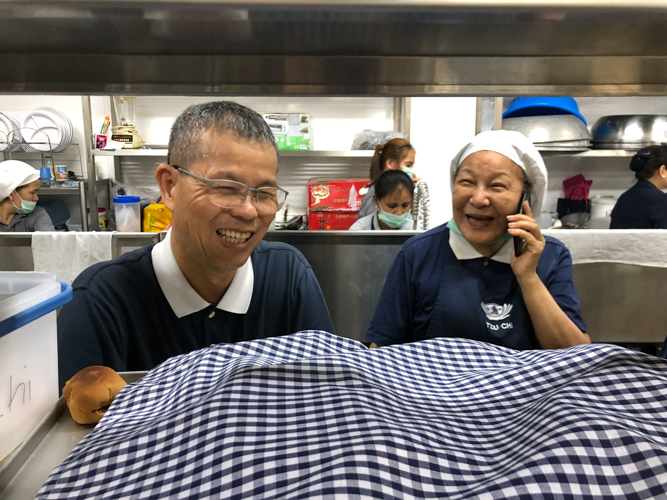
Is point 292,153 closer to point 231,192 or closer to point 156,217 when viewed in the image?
point 156,217

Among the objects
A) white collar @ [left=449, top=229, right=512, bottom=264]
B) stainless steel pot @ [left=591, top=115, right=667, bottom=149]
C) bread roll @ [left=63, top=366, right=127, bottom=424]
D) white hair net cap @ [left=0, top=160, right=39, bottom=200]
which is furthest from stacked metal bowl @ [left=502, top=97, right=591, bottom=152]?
white hair net cap @ [left=0, top=160, right=39, bottom=200]

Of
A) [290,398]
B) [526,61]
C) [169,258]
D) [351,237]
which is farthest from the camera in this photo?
[351,237]

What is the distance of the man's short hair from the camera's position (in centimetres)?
86

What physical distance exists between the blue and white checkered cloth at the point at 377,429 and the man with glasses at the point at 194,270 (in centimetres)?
48

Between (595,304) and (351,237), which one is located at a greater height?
(351,237)

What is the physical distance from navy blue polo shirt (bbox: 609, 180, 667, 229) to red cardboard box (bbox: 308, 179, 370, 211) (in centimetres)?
166

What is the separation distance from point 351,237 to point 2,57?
1.37 m

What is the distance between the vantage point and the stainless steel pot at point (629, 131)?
285 cm

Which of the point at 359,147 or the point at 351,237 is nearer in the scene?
the point at 351,237

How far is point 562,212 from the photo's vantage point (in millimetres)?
3619

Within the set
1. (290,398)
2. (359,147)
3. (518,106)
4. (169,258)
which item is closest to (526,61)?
(290,398)

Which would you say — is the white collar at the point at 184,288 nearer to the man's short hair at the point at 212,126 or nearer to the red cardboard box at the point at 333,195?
the man's short hair at the point at 212,126

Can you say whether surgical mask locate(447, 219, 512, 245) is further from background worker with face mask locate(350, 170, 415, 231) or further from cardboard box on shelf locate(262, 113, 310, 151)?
cardboard box on shelf locate(262, 113, 310, 151)

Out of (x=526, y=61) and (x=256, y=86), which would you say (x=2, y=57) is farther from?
(x=526, y=61)
